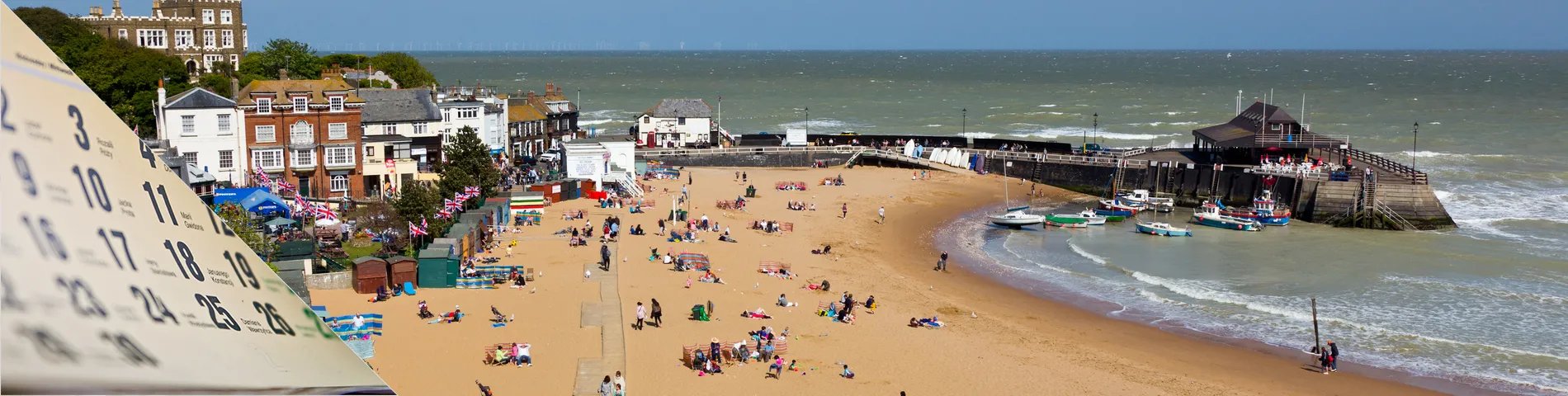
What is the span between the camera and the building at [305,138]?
50.1 metres

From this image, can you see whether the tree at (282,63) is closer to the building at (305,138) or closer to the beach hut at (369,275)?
the building at (305,138)

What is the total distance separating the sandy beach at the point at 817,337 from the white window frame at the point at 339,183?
1221cm

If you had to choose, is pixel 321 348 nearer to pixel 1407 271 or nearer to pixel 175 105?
pixel 1407 271

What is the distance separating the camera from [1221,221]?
178ft

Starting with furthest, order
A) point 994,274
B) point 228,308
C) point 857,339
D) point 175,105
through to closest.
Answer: point 175,105
point 994,274
point 857,339
point 228,308

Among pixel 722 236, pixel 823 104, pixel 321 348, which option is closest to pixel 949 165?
pixel 722 236

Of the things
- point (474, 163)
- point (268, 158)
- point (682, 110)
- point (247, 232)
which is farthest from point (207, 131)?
point (682, 110)

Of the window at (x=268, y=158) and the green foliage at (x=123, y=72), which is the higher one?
the green foliage at (x=123, y=72)

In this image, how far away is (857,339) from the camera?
30688 mm

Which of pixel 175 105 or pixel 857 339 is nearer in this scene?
pixel 857 339

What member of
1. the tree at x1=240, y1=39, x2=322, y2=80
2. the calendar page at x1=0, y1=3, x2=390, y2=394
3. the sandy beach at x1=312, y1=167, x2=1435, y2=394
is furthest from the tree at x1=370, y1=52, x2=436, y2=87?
the calendar page at x1=0, y1=3, x2=390, y2=394

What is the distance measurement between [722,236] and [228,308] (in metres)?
40.8

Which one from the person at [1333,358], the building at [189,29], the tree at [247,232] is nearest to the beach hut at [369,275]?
the tree at [247,232]

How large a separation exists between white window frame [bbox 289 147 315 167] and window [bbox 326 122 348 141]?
94 centimetres
